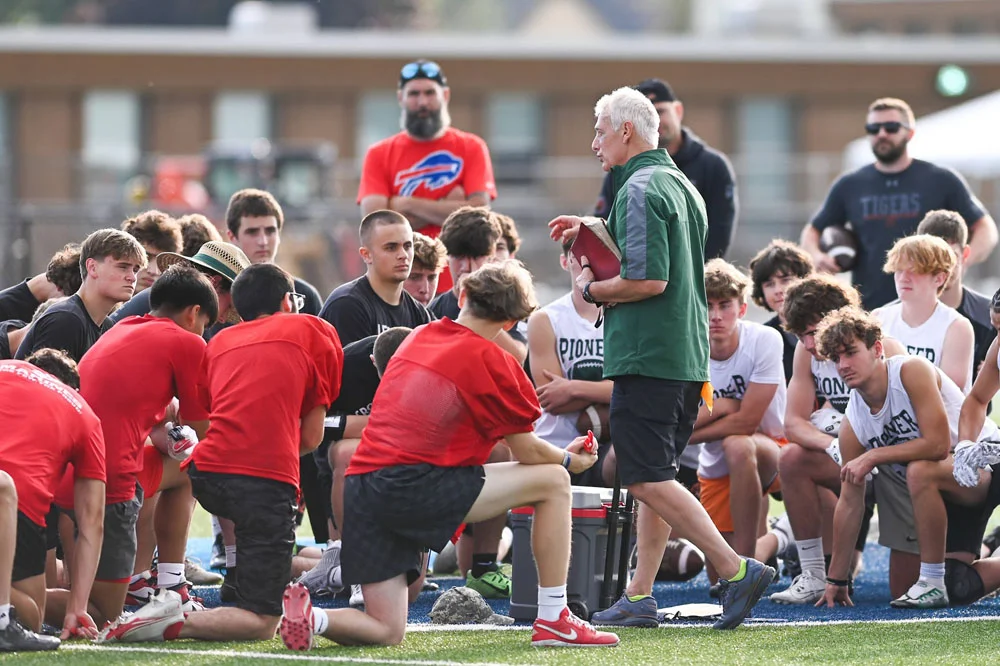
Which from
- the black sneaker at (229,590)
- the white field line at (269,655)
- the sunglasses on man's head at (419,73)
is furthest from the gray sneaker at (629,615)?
the sunglasses on man's head at (419,73)

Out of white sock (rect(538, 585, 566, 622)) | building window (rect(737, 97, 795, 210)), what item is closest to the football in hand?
white sock (rect(538, 585, 566, 622))

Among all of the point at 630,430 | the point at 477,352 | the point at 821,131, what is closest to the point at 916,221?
the point at 630,430

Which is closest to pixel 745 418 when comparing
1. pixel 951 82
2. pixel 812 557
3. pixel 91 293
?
pixel 812 557

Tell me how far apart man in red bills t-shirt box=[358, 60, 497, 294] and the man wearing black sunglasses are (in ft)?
7.34

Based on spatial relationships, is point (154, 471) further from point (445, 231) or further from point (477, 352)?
point (445, 231)

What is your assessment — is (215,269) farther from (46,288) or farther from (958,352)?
(958,352)

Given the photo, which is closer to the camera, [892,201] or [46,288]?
[46,288]

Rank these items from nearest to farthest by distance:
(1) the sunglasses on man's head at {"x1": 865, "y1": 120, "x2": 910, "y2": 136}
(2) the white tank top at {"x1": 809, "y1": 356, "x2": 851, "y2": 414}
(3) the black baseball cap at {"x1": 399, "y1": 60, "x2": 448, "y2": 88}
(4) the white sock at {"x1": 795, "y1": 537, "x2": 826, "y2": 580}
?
(4) the white sock at {"x1": 795, "y1": 537, "x2": 826, "y2": 580} < (2) the white tank top at {"x1": 809, "y1": 356, "x2": 851, "y2": 414} < (1) the sunglasses on man's head at {"x1": 865, "y1": 120, "x2": 910, "y2": 136} < (3) the black baseball cap at {"x1": 399, "y1": 60, "x2": 448, "y2": 88}

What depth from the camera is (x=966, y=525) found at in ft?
24.8

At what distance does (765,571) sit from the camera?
6.47 m

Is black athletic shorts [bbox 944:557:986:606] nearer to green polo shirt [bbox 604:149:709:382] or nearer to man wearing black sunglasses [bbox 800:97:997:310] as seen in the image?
green polo shirt [bbox 604:149:709:382]

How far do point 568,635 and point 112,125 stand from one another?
111 feet

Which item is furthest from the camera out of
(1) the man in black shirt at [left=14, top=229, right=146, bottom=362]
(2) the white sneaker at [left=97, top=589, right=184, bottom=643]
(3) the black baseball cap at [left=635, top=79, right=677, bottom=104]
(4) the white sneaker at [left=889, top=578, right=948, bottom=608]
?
(3) the black baseball cap at [left=635, top=79, right=677, bottom=104]

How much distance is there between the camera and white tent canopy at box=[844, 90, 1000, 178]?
23.3 m
